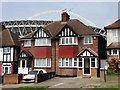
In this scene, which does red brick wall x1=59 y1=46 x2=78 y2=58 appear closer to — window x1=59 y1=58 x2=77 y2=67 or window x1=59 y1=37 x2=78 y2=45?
window x1=59 y1=58 x2=77 y2=67

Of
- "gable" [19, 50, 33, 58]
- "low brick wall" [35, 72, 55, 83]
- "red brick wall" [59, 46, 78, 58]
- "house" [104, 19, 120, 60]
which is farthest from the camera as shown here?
"gable" [19, 50, 33, 58]

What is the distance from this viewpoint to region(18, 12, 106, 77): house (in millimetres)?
38750

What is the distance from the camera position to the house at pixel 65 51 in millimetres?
38750

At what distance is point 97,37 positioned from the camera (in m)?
39.2

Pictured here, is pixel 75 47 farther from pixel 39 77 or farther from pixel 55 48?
pixel 39 77

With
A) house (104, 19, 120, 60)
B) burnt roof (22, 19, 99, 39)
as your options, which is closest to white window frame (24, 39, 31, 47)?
burnt roof (22, 19, 99, 39)

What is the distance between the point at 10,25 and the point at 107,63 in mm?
52656

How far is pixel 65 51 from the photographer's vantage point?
40.2 metres

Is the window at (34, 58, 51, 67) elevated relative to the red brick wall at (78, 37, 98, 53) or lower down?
lower down

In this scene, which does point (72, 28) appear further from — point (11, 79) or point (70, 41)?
point (11, 79)

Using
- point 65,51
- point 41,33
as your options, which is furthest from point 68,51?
point 41,33

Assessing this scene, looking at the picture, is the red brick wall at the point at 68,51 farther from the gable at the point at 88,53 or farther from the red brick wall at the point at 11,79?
the red brick wall at the point at 11,79

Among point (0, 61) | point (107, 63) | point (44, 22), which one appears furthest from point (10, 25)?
point (107, 63)

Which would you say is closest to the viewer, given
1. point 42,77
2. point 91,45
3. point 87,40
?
point 42,77
